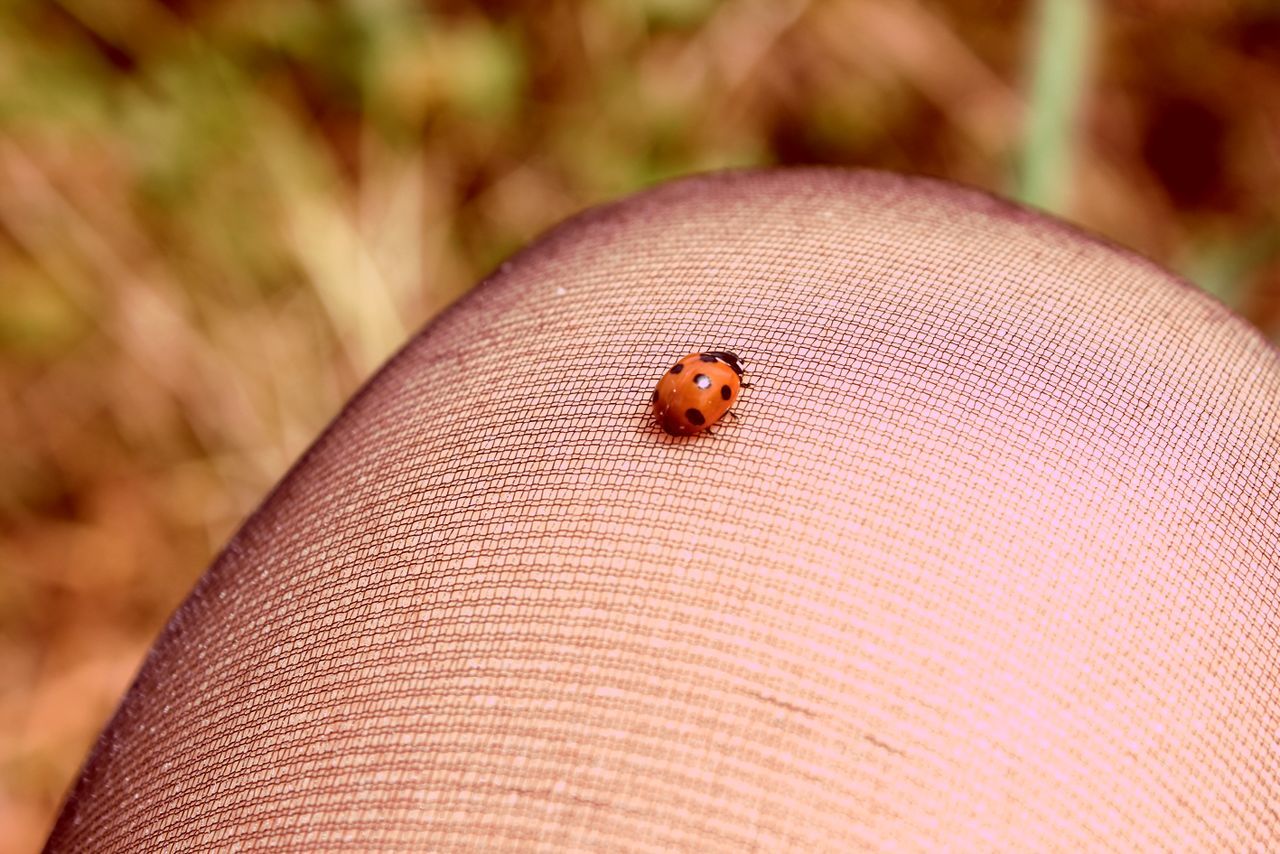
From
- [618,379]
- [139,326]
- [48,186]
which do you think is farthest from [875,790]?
[48,186]

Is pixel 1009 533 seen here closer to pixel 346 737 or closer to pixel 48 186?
pixel 346 737

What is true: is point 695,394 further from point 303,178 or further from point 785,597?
point 303,178

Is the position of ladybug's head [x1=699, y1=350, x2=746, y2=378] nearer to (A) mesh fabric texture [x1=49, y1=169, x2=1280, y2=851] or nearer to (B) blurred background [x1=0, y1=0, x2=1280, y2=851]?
(A) mesh fabric texture [x1=49, y1=169, x2=1280, y2=851]

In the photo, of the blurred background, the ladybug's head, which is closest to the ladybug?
the ladybug's head

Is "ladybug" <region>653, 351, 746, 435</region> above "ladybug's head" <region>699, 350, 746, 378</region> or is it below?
→ below

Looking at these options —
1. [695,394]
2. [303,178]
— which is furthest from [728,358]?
[303,178]

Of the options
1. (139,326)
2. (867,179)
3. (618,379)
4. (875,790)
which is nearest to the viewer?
(875,790)
